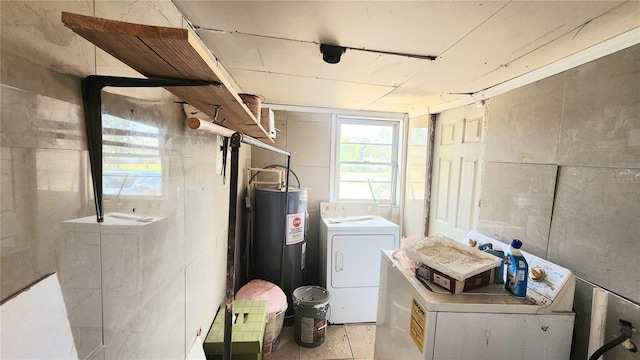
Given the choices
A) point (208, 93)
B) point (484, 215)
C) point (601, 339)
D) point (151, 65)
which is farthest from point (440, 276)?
point (151, 65)

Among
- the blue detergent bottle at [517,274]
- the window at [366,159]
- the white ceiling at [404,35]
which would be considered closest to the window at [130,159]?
the white ceiling at [404,35]

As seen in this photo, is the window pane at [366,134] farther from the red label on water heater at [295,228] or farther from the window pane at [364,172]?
the red label on water heater at [295,228]

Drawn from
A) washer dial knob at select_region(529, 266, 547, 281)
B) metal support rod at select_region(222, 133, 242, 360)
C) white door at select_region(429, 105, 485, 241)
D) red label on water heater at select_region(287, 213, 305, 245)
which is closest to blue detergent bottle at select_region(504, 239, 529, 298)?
washer dial knob at select_region(529, 266, 547, 281)

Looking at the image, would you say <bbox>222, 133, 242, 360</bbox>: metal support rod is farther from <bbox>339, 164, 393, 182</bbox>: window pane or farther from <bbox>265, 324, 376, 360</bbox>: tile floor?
<bbox>339, 164, 393, 182</bbox>: window pane

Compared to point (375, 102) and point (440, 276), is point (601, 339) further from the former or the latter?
point (375, 102)

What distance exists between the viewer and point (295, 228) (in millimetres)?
2477

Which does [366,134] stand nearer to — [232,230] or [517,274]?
[517,274]

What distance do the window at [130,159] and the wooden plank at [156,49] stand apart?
0.56 feet

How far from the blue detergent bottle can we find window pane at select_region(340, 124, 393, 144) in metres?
2.13

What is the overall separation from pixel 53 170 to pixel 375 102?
2.41m

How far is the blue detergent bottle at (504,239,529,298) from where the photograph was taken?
113 cm

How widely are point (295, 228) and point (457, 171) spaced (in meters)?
1.63

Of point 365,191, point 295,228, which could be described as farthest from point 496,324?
point 365,191

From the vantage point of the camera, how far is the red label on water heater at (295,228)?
243cm
